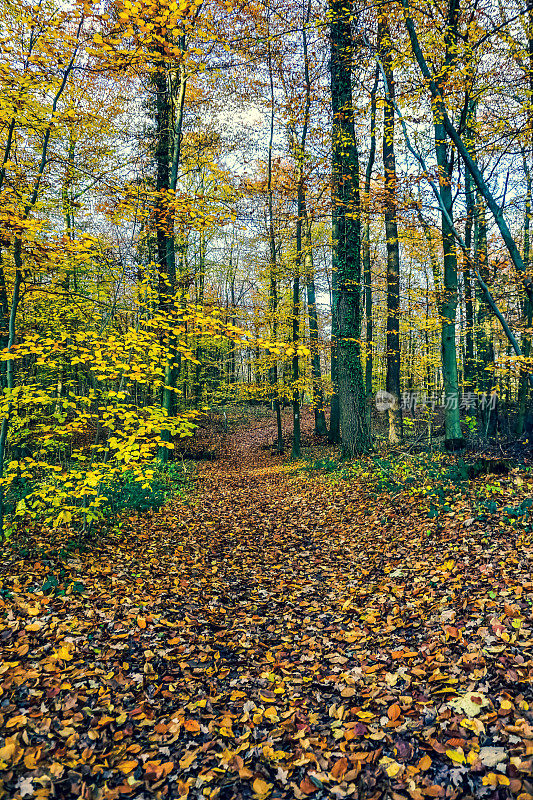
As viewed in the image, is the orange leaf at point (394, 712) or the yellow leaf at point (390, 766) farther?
A: the orange leaf at point (394, 712)

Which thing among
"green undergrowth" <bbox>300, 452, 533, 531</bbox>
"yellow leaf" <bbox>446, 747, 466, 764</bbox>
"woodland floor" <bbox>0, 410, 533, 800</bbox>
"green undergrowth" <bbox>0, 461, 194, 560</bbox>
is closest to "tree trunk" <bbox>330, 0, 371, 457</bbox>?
"green undergrowth" <bbox>300, 452, 533, 531</bbox>

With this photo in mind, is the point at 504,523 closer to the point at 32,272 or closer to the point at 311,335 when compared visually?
the point at 32,272

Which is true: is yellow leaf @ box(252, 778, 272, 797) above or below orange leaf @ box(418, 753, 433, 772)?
below

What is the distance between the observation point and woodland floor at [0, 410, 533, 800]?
2.47 meters

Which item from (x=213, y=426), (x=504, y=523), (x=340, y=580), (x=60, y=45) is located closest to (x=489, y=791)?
(x=340, y=580)

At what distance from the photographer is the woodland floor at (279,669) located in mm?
2475

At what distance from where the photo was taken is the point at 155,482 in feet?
32.4

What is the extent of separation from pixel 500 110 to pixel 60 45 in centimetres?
1058

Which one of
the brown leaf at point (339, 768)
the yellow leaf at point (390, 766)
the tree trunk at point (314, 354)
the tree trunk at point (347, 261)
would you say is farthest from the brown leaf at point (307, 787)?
the tree trunk at point (314, 354)

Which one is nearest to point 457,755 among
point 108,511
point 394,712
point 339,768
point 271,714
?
point 394,712

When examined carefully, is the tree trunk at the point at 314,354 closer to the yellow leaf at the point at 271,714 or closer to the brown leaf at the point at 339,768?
the yellow leaf at the point at 271,714

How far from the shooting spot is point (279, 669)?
11.8 ft

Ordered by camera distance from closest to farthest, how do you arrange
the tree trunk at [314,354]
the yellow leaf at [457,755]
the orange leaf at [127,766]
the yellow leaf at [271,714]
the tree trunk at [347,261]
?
1. the yellow leaf at [457,755]
2. the orange leaf at [127,766]
3. the yellow leaf at [271,714]
4. the tree trunk at [347,261]
5. the tree trunk at [314,354]

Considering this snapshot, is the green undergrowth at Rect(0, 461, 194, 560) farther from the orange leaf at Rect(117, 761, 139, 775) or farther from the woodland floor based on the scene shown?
the orange leaf at Rect(117, 761, 139, 775)
